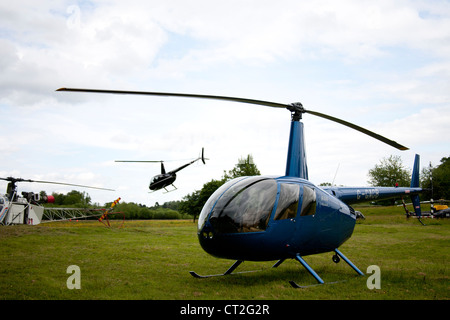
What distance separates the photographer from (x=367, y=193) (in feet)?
34.8

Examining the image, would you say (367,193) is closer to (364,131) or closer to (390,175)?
(364,131)

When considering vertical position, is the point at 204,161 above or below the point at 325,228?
above

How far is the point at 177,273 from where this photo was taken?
9414mm

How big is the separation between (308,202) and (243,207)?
5.71 ft

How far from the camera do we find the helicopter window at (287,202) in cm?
735

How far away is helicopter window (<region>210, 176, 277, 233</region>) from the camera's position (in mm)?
6941

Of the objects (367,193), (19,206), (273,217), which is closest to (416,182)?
(367,193)

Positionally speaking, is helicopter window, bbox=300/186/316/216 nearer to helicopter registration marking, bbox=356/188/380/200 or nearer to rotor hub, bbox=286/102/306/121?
rotor hub, bbox=286/102/306/121

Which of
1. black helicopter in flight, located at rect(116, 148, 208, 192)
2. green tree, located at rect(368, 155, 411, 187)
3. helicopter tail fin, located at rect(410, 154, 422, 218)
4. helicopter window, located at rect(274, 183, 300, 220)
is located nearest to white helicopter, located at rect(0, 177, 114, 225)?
black helicopter in flight, located at rect(116, 148, 208, 192)

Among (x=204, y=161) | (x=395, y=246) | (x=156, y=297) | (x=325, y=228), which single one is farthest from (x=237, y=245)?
(x=204, y=161)
